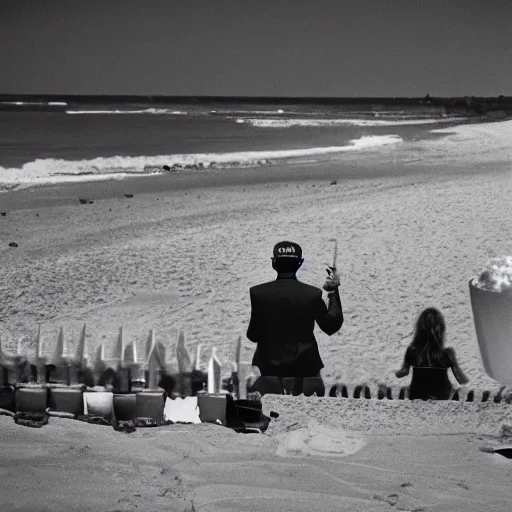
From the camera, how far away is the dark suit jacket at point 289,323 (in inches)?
161

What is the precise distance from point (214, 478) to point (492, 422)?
147cm

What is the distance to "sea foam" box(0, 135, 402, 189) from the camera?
1498cm

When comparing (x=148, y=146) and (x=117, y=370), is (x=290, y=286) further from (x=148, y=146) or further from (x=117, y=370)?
(x=148, y=146)

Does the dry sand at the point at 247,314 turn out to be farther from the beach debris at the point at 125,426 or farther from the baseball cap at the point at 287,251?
the baseball cap at the point at 287,251

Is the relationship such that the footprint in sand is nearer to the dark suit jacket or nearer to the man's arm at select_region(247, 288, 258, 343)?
the dark suit jacket

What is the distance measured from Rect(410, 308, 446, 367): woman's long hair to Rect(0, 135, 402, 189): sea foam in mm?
10165

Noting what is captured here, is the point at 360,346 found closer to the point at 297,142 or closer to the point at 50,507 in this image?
the point at 50,507

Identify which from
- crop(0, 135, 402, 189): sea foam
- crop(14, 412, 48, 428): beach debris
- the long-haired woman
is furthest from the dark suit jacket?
crop(0, 135, 402, 189): sea foam

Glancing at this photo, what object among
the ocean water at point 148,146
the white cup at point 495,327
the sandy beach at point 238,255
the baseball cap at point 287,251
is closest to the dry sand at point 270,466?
the white cup at point 495,327

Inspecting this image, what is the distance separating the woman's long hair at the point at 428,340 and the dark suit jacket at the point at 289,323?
63 cm

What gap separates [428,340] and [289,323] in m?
0.89

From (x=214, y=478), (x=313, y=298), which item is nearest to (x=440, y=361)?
(x=313, y=298)

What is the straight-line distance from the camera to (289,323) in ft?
13.4

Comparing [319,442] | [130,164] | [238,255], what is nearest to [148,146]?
[130,164]
